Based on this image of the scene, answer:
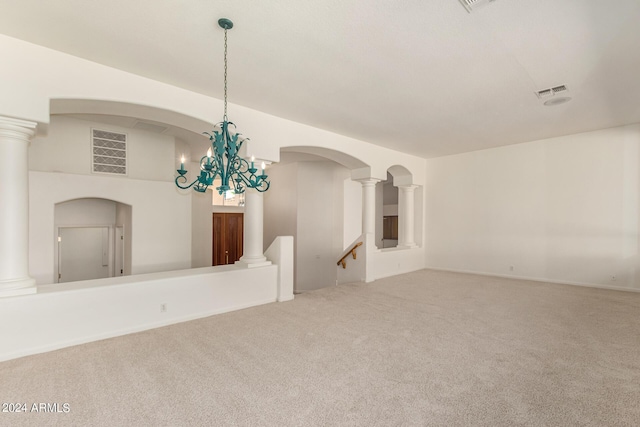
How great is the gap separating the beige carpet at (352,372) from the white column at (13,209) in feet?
2.55

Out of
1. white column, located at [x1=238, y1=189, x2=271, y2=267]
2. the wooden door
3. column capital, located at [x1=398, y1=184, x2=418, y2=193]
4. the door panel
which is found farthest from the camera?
the wooden door

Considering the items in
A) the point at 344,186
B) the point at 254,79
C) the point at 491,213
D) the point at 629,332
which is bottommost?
the point at 629,332

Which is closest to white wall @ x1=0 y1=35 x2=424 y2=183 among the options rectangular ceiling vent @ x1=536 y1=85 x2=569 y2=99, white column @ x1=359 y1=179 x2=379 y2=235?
white column @ x1=359 y1=179 x2=379 y2=235

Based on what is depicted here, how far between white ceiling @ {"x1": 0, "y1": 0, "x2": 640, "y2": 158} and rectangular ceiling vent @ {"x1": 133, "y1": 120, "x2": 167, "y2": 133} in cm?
226

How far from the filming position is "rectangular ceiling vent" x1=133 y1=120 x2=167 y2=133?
6023mm

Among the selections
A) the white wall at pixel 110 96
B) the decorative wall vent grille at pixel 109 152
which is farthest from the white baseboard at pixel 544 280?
the decorative wall vent grille at pixel 109 152

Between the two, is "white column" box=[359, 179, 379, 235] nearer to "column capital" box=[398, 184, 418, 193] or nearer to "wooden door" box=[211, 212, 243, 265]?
"column capital" box=[398, 184, 418, 193]

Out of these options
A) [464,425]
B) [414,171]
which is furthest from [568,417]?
[414,171]

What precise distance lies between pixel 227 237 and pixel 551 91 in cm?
906

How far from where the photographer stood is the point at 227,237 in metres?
10.5

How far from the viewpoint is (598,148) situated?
20.8ft

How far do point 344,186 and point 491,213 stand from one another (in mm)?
4082

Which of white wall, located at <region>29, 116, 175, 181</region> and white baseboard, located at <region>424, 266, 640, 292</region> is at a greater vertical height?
white wall, located at <region>29, 116, 175, 181</region>

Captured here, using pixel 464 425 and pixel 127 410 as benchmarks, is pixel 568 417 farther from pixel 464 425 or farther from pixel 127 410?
pixel 127 410
